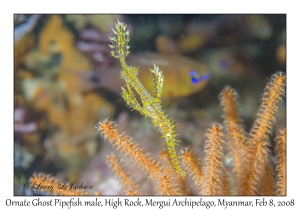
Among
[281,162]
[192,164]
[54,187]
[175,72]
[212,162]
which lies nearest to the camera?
[212,162]

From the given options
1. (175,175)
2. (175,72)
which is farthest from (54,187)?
(175,72)

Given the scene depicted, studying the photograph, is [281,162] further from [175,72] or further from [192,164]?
[175,72]

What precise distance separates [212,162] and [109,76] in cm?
171

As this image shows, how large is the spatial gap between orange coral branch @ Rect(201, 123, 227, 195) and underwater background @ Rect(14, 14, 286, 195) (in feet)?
3.22

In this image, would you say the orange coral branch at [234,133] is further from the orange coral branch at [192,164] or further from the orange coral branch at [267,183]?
the orange coral branch at [192,164]

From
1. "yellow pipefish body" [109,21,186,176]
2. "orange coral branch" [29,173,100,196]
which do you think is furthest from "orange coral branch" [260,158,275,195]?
"orange coral branch" [29,173,100,196]

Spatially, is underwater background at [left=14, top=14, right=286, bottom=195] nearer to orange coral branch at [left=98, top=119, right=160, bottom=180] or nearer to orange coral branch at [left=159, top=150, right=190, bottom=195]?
orange coral branch at [left=159, top=150, right=190, bottom=195]

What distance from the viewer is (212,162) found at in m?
1.74

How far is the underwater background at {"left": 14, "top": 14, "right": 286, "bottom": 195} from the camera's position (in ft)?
9.46

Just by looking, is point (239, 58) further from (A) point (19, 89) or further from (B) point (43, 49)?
(A) point (19, 89)

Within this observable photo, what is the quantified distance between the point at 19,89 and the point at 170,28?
1927mm

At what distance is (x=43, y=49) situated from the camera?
3023 millimetres

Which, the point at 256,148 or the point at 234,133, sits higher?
the point at 234,133
